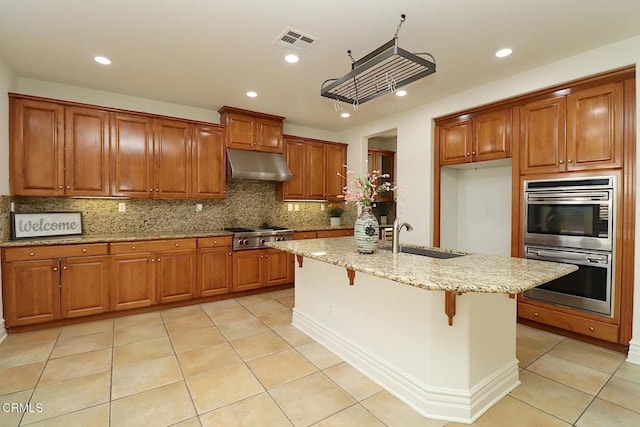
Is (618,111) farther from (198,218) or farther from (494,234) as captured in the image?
(198,218)

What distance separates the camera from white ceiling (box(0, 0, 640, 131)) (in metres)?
2.15

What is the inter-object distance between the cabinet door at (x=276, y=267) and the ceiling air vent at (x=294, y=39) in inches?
109

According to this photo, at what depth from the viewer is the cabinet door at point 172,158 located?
3945mm

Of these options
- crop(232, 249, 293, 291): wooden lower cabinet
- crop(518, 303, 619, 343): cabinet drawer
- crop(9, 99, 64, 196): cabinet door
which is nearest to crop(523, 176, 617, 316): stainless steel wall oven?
crop(518, 303, 619, 343): cabinet drawer

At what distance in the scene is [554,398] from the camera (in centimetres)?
206

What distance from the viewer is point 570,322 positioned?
9.71 feet

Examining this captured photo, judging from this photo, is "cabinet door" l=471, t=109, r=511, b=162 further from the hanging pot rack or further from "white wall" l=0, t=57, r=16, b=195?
"white wall" l=0, t=57, r=16, b=195

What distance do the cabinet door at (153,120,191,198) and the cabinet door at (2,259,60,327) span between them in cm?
137

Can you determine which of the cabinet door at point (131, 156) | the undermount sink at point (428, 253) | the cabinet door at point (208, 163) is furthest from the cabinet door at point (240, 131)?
the undermount sink at point (428, 253)

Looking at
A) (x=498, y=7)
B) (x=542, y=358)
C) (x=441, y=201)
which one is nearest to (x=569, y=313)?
(x=542, y=358)

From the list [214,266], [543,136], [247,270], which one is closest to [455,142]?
[543,136]

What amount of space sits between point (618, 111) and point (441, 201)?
192 centimetres

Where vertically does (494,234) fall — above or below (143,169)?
below

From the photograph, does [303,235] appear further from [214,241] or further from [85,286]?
[85,286]
